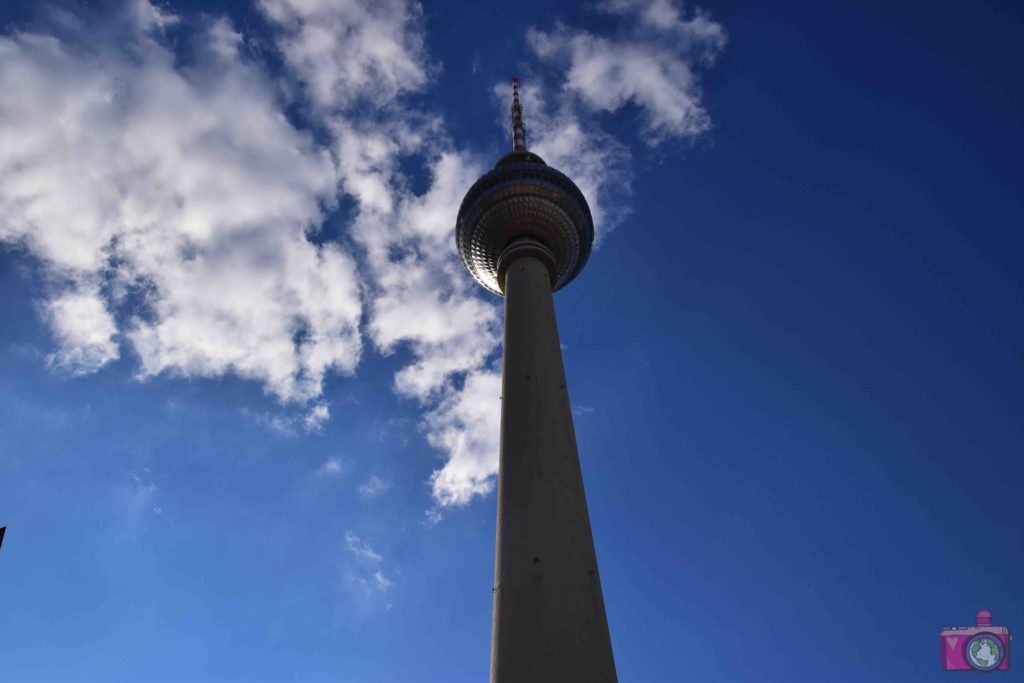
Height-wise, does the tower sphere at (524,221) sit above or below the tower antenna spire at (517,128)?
below

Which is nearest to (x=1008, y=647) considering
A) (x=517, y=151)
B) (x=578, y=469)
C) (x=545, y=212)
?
(x=578, y=469)

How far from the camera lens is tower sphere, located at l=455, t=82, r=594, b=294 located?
57.0 m

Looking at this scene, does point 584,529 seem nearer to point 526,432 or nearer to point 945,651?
point 526,432

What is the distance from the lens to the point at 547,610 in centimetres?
3241

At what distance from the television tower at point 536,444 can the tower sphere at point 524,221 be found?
92 mm

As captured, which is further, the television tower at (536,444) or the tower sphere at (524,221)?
the tower sphere at (524,221)

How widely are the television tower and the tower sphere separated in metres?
0.09

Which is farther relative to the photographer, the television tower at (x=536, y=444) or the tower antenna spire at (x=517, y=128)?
the tower antenna spire at (x=517, y=128)

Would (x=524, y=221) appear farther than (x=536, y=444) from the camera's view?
Yes

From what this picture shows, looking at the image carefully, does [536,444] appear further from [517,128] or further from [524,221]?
[517,128]

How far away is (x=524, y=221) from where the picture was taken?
56.9 meters

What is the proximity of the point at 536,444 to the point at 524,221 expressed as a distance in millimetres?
23462

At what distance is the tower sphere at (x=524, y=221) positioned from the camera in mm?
57000

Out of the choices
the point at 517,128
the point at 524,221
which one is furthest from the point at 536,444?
the point at 517,128
